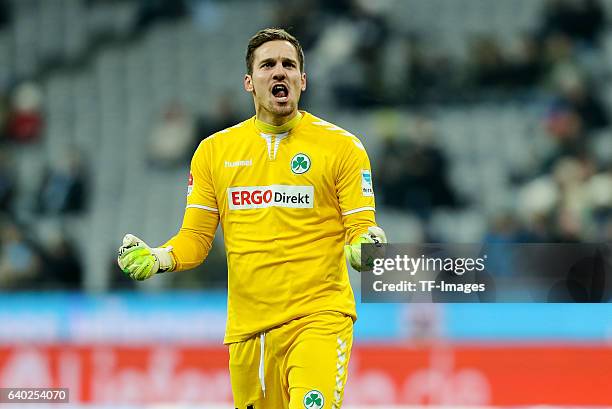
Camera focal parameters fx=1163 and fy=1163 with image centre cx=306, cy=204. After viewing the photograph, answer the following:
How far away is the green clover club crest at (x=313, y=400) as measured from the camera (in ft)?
13.8

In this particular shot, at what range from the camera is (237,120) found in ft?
38.5

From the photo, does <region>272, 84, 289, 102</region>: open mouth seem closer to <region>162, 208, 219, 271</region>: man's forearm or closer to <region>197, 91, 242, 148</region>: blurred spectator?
<region>162, 208, 219, 271</region>: man's forearm

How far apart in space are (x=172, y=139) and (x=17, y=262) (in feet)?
7.30

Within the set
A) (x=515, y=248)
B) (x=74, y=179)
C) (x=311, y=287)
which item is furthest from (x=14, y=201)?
(x=311, y=287)

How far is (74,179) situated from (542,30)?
17.2 feet

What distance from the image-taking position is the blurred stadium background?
8344 mm

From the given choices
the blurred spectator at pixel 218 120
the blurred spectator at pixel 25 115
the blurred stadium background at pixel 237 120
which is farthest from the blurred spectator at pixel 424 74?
the blurred spectator at pixel 25 115

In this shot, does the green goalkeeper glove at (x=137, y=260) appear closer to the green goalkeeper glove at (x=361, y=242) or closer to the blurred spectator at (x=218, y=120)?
the green goalkeeper glove at (x=361, y=242)

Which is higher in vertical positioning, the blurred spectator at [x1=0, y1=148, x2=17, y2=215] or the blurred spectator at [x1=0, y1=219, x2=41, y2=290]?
the blurred spectator at [x1=0, y1=148, x2=17, y2=215]

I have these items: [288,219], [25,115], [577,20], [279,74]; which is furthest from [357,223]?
[25,115]

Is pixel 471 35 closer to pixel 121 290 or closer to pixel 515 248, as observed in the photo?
pixel 121 290

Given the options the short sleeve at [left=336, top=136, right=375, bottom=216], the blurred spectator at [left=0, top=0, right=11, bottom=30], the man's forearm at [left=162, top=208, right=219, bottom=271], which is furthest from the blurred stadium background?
the short sleeve at [left=336, top=136, right=375, bottom=216]

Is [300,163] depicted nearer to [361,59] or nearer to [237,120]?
[237,120]

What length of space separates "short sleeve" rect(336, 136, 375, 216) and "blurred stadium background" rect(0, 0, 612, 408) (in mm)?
3828
